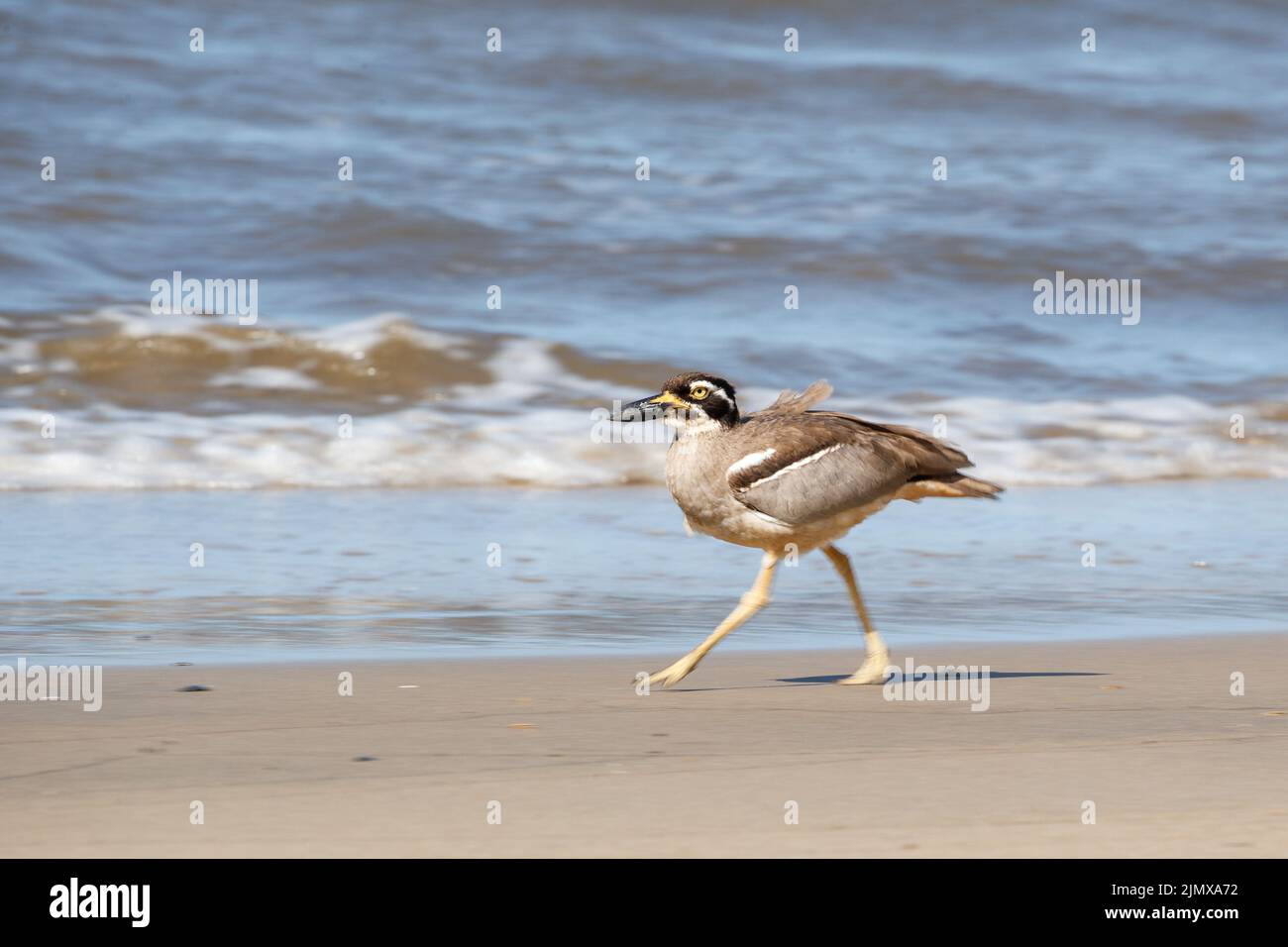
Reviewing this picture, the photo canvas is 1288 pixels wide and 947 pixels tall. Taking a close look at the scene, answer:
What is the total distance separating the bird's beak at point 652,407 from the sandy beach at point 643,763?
2.80 feet

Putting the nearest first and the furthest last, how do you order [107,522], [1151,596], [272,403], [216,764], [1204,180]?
[216,764]
[1151,596]
[107,522]
[272,403]
[1204,180]

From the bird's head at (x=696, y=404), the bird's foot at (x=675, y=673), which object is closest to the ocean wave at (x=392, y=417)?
the bird's head at (x=696, y=404)

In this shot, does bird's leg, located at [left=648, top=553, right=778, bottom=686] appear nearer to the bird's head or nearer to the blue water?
the bird's head

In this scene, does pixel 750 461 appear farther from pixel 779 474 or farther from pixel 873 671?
pixel 873 671

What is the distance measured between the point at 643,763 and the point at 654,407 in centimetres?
175

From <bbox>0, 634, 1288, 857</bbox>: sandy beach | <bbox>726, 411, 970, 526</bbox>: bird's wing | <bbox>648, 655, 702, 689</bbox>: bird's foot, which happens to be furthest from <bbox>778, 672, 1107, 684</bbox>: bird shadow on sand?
<bbox>726, 411, 970, 526</bbox>: bird's wing

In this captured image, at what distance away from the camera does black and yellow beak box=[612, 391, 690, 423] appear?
610 cm

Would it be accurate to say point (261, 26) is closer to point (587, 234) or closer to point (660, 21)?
point (660, 21)

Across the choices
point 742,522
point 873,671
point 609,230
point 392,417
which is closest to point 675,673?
point 742,522

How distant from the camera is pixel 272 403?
1246 centimetres

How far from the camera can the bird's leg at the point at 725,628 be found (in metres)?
5.84

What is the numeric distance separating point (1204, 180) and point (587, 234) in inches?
315

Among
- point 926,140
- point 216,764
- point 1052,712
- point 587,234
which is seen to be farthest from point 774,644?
point 926,140

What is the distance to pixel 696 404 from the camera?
6098mm
